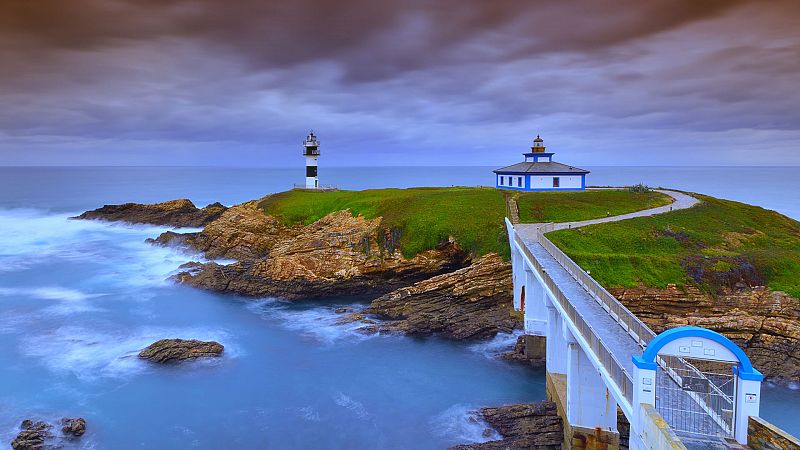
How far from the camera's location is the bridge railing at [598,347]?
38.0ft

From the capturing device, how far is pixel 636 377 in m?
10.8

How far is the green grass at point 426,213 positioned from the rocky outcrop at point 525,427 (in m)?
16.4

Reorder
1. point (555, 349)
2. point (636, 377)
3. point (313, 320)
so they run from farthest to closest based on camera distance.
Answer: point (313, 320) → point (555, 349) → point (636, 377)

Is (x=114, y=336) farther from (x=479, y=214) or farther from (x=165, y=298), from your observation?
(x=479, y=214)

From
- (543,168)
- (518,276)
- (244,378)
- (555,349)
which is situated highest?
(543,168)

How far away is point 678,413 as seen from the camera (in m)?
11.0

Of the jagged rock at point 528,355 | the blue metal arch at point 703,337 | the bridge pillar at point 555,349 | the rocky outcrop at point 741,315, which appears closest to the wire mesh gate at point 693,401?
the blue metal arch at point 703,337

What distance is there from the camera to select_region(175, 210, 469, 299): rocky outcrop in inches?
1511

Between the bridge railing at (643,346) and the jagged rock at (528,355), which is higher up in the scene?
the bridge railing at (643,346)

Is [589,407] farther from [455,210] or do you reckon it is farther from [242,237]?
[242,237]

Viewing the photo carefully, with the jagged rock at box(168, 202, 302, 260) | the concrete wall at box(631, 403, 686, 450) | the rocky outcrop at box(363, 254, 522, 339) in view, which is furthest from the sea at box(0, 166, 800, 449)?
the concrete wall at box(631, 403, 686, 450)

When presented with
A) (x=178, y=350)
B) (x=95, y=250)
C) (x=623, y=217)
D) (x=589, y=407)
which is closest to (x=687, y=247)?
(x=623, y=217)

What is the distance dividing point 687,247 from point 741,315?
782 centimetres

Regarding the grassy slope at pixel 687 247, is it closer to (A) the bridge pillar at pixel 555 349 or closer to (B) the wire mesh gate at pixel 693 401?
(A) the bridge pillar at pixel 555 349
